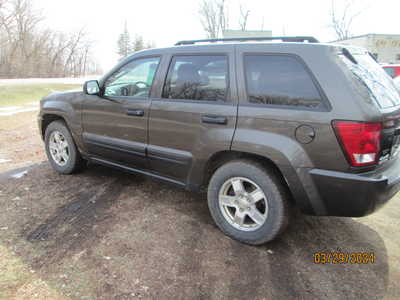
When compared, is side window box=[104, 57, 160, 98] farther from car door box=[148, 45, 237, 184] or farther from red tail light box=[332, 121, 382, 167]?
red tail light box=[332, 121, 382, 167]

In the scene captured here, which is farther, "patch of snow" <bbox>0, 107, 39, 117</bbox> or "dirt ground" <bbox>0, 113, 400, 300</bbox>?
"patch of snow" <bbox>0, 107, 39, 117</bbox>

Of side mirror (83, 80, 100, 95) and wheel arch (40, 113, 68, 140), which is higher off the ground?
side mirror (83, 80, 100, 95)

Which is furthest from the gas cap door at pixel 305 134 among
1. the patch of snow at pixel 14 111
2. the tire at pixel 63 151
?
the patch of snow at pixel 14 111

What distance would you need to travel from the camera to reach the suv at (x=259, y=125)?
89.0 inches

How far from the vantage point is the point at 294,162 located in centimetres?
241

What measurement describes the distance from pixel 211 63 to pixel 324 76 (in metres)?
1.09

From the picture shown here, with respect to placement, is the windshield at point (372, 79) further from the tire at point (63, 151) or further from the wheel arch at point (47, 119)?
the wheel arch at point (47, 119)

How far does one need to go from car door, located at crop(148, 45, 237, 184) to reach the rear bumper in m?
0.87

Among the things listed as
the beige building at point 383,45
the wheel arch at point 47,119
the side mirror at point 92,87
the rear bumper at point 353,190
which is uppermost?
the beige building at point 383,45

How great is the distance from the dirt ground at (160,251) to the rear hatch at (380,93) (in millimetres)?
986

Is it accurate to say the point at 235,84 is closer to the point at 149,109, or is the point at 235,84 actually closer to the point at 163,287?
the point at 149,109

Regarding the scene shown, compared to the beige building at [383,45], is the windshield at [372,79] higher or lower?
lower

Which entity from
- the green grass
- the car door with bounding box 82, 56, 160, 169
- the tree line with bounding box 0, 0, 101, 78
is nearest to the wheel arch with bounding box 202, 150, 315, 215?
the car door with bounding box 82, 56, 160, 169

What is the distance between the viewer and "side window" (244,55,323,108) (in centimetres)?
239
